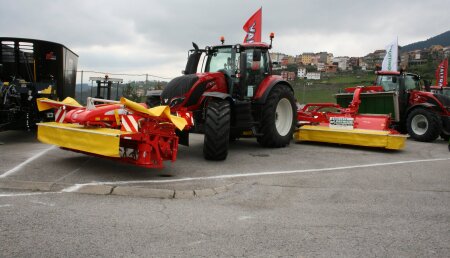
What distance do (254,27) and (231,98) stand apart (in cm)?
919

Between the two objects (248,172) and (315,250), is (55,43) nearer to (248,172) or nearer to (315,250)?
(248,172)

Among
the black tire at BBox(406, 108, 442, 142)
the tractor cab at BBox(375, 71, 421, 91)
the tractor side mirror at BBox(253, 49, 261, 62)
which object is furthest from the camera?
the tractor cab at BBox(375, 71, 421, 91)

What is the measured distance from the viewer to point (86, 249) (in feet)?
10.7

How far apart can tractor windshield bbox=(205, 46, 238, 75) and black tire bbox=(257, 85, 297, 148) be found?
1176mm

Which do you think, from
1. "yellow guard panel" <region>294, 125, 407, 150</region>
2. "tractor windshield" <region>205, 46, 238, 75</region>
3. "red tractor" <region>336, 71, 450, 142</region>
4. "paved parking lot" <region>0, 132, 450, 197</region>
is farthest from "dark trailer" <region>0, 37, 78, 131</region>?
"red tractor" <region>336, 71, 450, 142</region>

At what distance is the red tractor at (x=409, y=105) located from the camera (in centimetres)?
1204

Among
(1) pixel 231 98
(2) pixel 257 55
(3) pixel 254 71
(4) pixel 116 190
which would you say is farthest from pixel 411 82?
(4) pixel 116 190

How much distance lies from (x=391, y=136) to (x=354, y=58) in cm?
5180

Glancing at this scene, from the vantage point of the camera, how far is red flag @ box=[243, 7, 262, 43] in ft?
53.6

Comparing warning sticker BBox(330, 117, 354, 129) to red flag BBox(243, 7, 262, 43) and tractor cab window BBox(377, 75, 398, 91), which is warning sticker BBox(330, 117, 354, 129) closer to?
tractor cab window BBox(377, 75, 398, 91)

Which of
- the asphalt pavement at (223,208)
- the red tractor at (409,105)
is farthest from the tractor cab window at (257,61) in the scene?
the red tractor at (409,105)

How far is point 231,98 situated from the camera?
816 cm

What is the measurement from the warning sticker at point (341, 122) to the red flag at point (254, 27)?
7029mm

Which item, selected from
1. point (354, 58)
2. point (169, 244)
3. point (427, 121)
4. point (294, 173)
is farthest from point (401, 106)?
point (354, 58)
